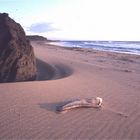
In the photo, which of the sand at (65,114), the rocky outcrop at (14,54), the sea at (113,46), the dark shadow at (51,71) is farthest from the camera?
the sea at (113,46)

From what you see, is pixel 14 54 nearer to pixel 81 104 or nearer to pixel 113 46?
pixel 81 104

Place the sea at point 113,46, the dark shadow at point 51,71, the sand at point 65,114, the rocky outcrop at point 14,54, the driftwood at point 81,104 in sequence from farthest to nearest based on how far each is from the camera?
the sea at point 113,46 < the dark shadow at point 51,71 < the rocky outcrop at point 14,54 < the driftwood at point 81,104 < the sand at point 65,114

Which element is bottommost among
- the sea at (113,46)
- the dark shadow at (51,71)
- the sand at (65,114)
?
the sand at (65,114)

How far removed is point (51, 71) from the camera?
1304cm

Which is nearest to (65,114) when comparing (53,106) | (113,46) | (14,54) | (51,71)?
(53,106)

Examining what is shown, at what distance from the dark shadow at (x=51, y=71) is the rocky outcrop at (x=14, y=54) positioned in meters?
1.62

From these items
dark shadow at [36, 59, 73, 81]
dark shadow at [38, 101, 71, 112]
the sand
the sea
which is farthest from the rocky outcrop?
the sea

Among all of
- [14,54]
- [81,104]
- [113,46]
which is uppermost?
[14,54]

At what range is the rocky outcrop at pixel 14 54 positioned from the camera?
9328 millimetres

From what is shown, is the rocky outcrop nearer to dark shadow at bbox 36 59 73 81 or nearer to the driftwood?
dark shadow at bbox 36 59 73 81

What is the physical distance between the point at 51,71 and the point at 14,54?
12.3ft

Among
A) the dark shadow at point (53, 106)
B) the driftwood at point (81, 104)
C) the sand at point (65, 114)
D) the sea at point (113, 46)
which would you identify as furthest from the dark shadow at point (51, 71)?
the sea at point (113, 46)

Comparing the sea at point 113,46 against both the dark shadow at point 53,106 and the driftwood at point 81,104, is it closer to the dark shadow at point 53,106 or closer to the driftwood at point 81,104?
the driftwood at point 81,104

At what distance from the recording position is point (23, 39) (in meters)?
10.2
